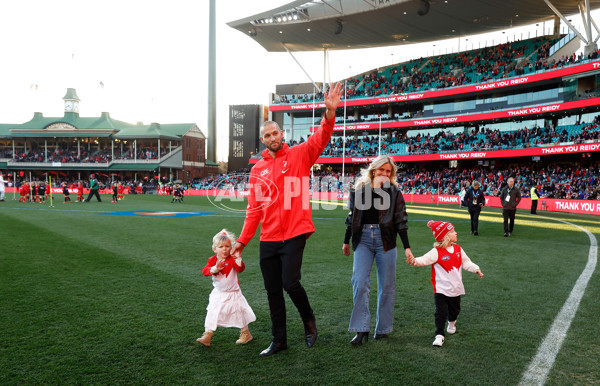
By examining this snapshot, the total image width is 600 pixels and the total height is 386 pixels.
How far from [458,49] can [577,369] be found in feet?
192

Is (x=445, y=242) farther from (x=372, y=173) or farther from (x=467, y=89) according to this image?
(x=467, y=89)

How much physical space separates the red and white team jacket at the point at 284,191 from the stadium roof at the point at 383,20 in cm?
4080

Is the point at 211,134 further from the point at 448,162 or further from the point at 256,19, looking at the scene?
the point at 448,162

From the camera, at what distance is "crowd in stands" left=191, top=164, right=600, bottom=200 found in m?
28.8

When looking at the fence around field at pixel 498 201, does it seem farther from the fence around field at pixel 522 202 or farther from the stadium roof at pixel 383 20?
the stadium roof at pixel 383 20

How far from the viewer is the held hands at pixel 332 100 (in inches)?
146

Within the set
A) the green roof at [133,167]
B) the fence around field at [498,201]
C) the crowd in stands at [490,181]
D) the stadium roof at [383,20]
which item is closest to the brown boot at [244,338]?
the fence around field at [498,201]

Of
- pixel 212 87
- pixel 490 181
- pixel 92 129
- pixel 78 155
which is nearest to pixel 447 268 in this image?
pixel 490 181

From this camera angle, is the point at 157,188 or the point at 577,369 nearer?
the point at 577,369

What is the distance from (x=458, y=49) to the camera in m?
54.5

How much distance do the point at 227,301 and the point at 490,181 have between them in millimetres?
37751

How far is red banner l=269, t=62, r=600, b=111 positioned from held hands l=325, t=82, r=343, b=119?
3852 centimetres

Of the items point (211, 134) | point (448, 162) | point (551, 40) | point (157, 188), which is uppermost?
point (551, 40)

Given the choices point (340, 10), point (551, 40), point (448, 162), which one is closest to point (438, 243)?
point (448, 162)
